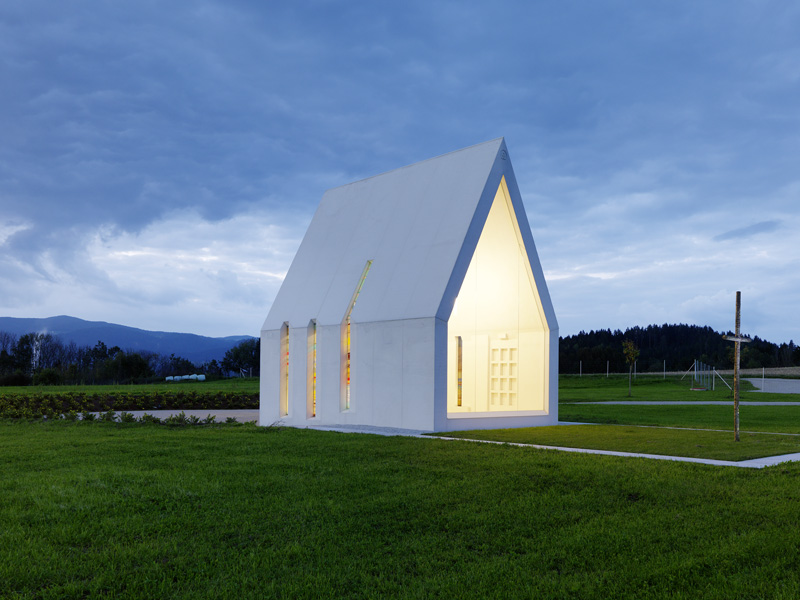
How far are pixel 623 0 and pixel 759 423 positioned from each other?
12754mm

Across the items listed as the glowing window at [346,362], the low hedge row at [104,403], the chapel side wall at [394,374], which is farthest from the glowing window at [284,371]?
the low hedge row at [104,403]

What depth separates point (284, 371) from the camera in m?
18.6

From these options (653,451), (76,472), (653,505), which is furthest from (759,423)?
(76,472)

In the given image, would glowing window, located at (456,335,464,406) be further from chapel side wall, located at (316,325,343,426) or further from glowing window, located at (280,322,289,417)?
glowing window, located at (280,322,289,417)

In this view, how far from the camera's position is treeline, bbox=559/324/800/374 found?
265 ft

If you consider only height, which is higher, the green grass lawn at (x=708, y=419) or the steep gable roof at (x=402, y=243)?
the steep gable roof at (x=402, y=243)

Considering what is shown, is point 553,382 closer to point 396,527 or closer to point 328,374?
point 328,374

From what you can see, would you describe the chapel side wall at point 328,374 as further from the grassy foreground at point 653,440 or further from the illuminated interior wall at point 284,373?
the grassy foreground at point 653,440

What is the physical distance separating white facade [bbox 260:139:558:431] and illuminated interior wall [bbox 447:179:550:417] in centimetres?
3

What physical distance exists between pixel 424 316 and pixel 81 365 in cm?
5596

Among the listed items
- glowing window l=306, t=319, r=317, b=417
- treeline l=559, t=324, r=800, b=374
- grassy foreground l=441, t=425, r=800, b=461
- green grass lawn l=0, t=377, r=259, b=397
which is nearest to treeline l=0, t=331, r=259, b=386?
green grass lawn l=0, t=377, r=259, b=397

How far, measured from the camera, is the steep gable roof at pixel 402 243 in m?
14.7

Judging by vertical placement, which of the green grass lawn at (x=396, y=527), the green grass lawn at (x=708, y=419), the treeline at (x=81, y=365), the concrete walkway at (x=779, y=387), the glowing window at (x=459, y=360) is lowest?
the concrete walkway at (x=779, y=387)

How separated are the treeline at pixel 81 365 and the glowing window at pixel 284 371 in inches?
1117
